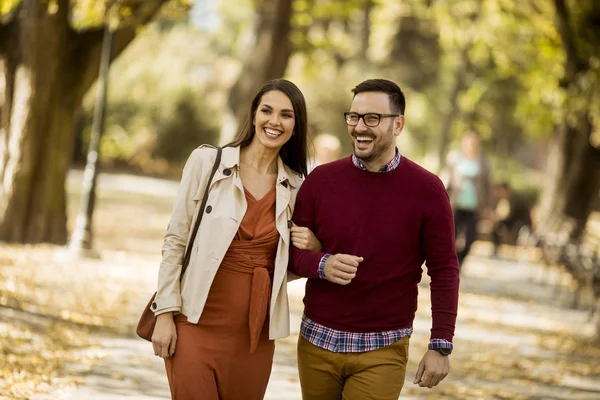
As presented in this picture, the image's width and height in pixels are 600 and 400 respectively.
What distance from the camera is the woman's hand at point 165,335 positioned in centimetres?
443

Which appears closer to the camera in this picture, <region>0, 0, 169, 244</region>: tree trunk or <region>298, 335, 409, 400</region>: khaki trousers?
<region>298, 335, 409, 400</region>: khaki trousers

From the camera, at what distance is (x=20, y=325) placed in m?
9.28

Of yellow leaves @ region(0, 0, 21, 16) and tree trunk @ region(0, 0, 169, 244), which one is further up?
yellow leaves @ region(0, 0, 21, 16)

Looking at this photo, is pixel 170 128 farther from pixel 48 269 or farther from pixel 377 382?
pixel 377 382

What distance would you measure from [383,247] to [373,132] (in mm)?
522

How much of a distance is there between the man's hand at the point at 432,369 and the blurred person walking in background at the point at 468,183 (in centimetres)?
1055

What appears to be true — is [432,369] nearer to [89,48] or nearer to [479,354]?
[479,354]

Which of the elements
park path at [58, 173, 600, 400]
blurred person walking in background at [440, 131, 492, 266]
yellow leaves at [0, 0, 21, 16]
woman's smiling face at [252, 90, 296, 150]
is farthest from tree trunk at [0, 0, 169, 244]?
woman's smiling face at [252, 90, 296, 150]

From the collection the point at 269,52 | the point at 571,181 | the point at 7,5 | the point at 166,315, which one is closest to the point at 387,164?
the point at 166,315

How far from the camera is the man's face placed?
4426 millimetres

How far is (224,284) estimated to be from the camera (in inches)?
176

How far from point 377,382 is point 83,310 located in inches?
271

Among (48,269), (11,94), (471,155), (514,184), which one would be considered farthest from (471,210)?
(514,184)

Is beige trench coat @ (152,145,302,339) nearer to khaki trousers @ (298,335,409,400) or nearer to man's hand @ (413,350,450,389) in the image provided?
khaki trousers @ (298,335,409,400)
